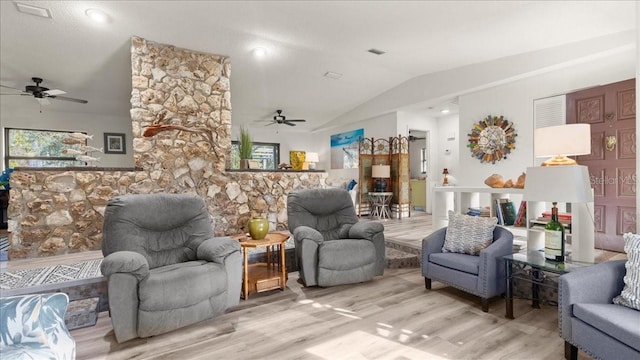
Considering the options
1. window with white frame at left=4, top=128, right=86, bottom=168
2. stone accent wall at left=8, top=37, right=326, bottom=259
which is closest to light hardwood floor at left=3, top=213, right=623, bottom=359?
stone accent wall at left=8, top=37, right=326, bottom=259

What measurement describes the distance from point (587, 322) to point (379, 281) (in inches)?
73.1

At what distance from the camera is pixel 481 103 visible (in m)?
5.43

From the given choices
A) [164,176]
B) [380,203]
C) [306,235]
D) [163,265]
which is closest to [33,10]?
[164,176]

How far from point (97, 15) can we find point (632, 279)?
541cm

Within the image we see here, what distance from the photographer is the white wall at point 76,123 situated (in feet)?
20.5

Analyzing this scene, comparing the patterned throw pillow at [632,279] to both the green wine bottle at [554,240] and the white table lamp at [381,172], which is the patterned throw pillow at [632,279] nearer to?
the green wine bottle at [554,240]

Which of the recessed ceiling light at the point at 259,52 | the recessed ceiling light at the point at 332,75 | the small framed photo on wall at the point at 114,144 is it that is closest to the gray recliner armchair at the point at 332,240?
the recessed ceiling light at the point at 259,52

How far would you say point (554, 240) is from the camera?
2387 mm

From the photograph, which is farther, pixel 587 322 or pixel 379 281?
pixel 379 281

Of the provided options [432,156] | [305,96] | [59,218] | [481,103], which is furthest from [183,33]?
[432,156]

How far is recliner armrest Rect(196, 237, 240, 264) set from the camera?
250 centimetres

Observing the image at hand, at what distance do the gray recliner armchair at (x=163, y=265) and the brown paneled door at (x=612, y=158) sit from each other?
14.8 ft

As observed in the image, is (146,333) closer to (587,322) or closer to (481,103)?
(587,322)

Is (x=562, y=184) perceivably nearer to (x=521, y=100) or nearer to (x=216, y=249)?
(x=216, y=249)
